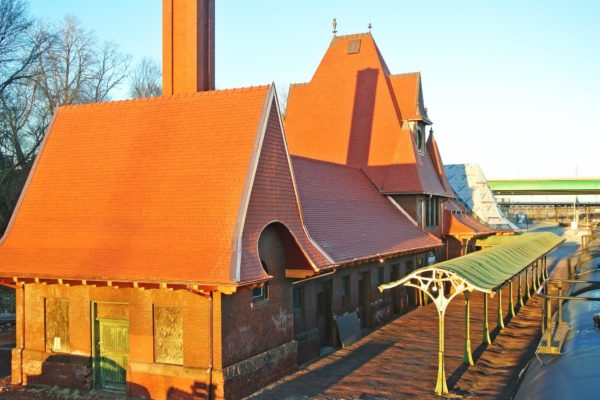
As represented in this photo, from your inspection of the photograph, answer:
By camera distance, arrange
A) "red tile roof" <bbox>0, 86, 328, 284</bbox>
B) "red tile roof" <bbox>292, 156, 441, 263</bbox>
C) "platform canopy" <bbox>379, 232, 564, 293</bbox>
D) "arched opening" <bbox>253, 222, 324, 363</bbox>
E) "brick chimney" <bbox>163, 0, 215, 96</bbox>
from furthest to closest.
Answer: "red tile roof" <bbox>292, 156, 441, 263</bbox> < "brick chimney" <bbox>163, 0, 215, 96</bbox> < "arched opening" <bbox>253, 222, 324, 363</bbox> < "platform canopy" <bbox>379, 232, 564, 293</bbox> < "red tile roof" <bbox>0, 86, 328, 284</bbox>

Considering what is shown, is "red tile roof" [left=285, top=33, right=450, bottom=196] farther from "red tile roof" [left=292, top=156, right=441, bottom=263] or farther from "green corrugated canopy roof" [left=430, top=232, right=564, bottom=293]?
"green corrugated canopy roof" [left=430, top=232, right=564, bottom=293]

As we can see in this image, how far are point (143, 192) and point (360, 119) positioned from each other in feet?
61.5

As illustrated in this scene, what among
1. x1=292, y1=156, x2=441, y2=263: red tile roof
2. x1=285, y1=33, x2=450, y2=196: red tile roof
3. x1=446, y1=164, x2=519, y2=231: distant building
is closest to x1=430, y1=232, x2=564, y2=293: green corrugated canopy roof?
x1=292, y1=156, x2=441, y2=263: red tile roof

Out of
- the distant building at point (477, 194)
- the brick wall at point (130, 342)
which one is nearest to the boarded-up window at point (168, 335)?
the brick wall at point (130, 342)

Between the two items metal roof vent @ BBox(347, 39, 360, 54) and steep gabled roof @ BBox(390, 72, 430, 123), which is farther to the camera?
metal roof vent @ BBox(347, 39, 360, 54)

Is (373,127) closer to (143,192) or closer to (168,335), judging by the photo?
(143,192)

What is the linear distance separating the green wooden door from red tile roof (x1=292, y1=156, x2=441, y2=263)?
253 inches

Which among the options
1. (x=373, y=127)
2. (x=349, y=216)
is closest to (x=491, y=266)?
(x=349, y=216)

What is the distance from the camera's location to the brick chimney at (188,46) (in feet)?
62.0

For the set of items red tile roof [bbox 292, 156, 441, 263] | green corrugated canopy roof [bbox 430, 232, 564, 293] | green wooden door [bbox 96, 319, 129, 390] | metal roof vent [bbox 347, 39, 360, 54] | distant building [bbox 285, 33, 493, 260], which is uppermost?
metal roof vent [bbox 347, 39, 360, 54]

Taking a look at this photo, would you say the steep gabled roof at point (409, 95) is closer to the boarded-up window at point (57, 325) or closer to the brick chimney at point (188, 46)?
the brick chimney at point (188, 46)

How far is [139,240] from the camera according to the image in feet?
49.3

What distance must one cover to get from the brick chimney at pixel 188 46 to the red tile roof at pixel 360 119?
13676 mm

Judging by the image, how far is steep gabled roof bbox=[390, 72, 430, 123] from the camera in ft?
107
